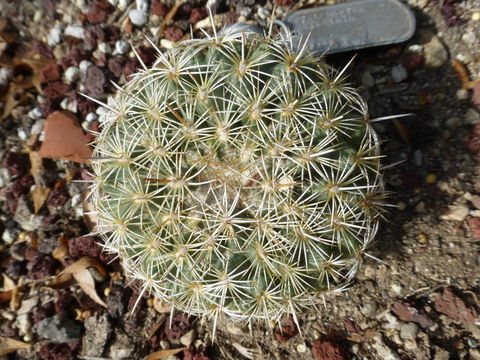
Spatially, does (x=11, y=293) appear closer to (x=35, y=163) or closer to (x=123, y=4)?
(x=35, y=163)

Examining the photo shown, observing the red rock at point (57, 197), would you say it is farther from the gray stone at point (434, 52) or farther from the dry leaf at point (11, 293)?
the gray stone at point (434, 52)

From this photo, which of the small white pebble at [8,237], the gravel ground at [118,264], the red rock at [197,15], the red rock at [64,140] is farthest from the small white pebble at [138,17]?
the small white pebble at [8,237]

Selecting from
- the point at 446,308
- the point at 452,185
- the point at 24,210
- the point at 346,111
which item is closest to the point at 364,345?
the point at 446,308

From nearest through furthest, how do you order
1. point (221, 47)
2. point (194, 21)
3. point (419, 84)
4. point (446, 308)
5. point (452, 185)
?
1. point (221, 47)
2. point (446, 308)
3. point (452, 185)
4. point (419, 84)
5. point (194, 21)

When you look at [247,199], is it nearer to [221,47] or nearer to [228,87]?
[228,87]

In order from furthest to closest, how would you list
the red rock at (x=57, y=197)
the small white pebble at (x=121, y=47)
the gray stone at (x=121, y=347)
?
the small white pebble at (x=121, y=47), the red rock at (x=57, y=197), the gray stone at (x=121, y=347)

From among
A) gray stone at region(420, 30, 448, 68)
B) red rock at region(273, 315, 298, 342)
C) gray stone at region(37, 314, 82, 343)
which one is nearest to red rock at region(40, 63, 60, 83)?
gray stone at region(37, 314, 82, 343)

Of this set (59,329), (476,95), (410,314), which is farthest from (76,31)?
(410,314)
